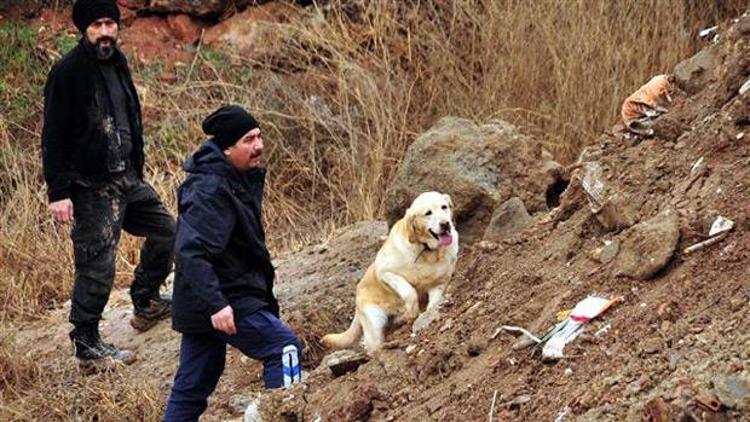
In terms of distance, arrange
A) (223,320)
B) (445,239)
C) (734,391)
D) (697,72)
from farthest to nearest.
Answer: (445,239) < (697,72) < (223,320) < (734,391)

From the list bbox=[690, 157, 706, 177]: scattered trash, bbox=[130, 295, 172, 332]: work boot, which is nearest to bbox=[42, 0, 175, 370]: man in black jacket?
bbox=[130, 295, 172, 332]: work boot

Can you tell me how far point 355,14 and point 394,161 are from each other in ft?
7.74

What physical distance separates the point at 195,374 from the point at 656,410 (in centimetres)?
281

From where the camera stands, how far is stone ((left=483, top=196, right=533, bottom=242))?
738cm

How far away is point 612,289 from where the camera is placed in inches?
211

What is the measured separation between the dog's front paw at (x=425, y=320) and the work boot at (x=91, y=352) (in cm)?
242

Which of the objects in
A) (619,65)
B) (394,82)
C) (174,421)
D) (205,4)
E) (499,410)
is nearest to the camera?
(499,410)

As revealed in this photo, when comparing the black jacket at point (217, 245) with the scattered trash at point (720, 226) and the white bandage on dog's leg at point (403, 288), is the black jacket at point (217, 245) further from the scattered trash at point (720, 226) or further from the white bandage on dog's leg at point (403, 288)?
the scattered trash at point (720, 226)

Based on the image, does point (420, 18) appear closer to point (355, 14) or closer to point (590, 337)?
point (355, 14)

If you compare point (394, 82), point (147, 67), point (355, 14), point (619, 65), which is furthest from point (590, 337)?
point (147, 67)

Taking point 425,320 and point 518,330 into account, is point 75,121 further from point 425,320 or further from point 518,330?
point 518,330

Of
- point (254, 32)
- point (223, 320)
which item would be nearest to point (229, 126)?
point (223, 320)

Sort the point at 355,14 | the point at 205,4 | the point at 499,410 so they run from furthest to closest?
the point at 205,4, the point at 355,14, the point at 499,410

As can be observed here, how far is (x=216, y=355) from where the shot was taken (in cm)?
654
